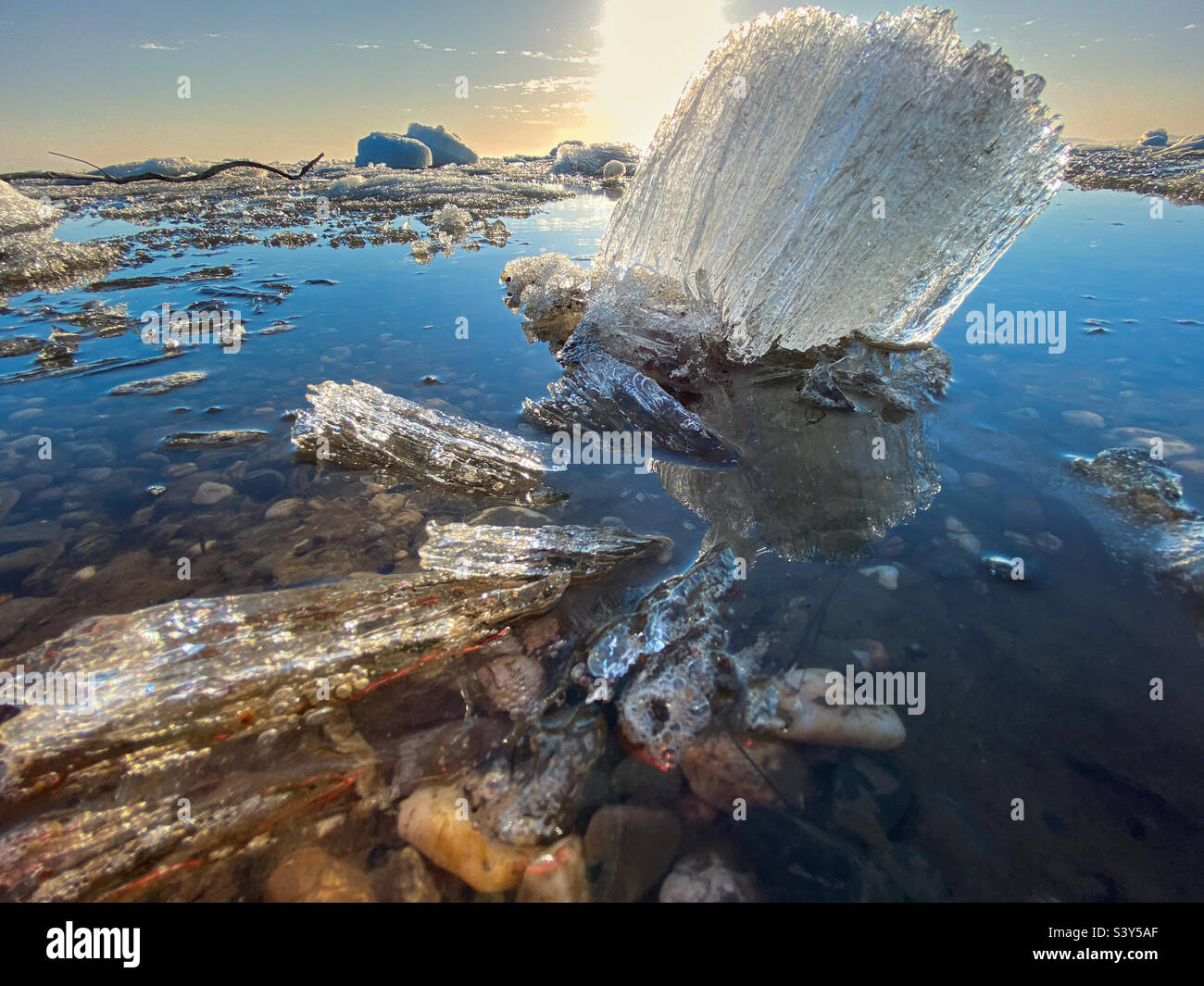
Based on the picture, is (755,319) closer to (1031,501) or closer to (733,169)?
(733,169)

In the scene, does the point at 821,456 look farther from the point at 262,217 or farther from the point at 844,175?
the point at 262,217

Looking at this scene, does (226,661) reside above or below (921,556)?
below

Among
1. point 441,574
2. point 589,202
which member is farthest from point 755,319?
point 589,202

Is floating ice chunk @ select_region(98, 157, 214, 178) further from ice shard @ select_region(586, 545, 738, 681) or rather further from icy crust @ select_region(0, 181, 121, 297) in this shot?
ice shard @ select_region(586, 545, 738, 681)

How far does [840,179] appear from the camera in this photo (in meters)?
3.85

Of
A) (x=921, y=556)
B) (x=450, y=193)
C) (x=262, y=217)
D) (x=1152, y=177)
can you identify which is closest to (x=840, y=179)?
(x=921, y=556)

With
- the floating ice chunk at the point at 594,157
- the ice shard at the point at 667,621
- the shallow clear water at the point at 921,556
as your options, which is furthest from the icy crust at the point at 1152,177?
the floating ice chunk at the point at 594,157

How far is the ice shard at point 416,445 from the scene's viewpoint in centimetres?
326

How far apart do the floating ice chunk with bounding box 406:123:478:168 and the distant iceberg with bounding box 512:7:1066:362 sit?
53085mm

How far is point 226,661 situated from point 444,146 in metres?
58.4

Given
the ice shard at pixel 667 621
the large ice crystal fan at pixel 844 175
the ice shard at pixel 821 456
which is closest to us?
the ice shard at pixel 667 621

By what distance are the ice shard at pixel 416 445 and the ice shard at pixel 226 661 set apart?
0.89m

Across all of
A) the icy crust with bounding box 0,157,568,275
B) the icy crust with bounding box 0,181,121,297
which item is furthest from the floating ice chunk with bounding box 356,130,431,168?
the icy crust with bounding box 0,181,121,297

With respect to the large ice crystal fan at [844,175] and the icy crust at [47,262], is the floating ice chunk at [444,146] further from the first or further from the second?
the large ice crystal fan at [844,175]
